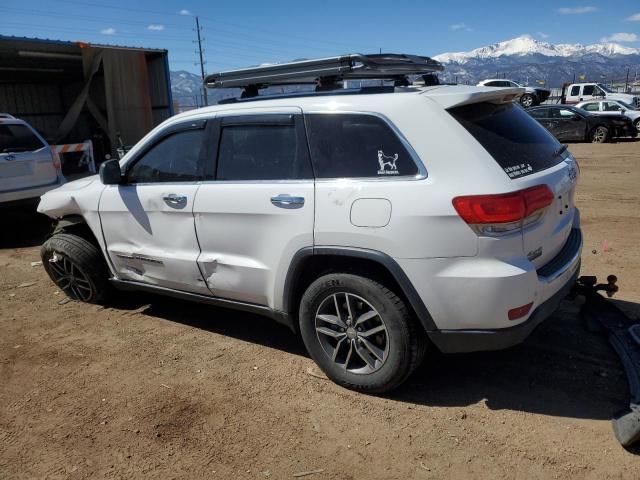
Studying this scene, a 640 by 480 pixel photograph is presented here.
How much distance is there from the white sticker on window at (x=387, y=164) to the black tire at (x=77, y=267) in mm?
2887

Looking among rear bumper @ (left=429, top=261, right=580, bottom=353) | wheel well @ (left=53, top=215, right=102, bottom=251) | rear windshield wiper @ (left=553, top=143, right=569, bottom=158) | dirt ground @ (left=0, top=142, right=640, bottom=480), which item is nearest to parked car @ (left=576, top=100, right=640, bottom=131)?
dirt ground @ (left=0, top=142, right=640, bottom=480)

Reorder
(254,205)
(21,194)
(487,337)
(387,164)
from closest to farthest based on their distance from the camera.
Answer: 1. (487,337)
2. (387,164)
3. (254,205)
4. (21,194)

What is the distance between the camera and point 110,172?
405 cm

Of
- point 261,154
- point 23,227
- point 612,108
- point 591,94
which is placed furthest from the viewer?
point 591,94

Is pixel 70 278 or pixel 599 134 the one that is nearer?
pixel 70 278

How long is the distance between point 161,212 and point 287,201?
3.92ft

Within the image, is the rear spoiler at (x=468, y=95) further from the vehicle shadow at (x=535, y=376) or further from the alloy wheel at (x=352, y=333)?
the vehicle shadow at (x=535, y=376)

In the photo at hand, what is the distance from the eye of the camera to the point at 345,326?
321 centimetres

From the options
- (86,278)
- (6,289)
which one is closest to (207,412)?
(86,278)

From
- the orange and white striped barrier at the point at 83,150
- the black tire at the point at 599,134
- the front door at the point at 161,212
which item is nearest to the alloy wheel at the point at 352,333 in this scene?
the front door at the point at 161,212

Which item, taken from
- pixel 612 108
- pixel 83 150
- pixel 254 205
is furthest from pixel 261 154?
pixel 612 108

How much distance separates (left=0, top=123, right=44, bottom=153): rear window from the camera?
7484mm

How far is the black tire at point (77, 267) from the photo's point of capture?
4.61 meters

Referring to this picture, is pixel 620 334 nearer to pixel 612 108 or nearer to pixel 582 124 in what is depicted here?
pixel 582 124
